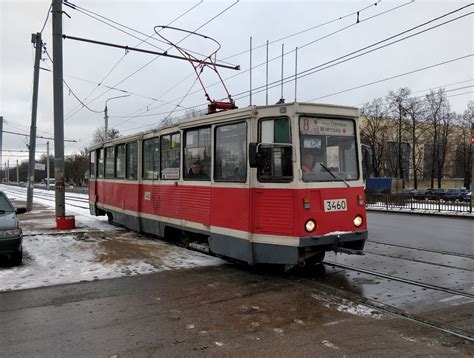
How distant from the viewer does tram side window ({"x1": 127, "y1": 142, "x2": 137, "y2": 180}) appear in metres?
13.0

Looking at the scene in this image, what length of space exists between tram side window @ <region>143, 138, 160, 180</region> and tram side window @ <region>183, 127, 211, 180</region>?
1.81 metres

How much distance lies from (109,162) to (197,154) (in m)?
6.75

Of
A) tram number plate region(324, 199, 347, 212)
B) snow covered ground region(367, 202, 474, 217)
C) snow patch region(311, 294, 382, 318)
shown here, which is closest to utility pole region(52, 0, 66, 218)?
tram number plate region(324, 199, 347, 212)

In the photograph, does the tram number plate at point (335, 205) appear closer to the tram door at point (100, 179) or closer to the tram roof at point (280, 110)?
the tram roof at point (280, 110)

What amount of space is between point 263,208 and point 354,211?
64.7 inches

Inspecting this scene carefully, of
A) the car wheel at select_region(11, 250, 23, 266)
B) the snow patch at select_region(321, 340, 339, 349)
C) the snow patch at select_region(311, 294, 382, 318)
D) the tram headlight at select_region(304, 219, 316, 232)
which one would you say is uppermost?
the tram headlight at select_region(304, 219, 316, 232)

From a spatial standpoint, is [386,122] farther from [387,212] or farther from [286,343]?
[286,343]

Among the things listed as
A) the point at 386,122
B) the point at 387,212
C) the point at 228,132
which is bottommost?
the point at 387,212

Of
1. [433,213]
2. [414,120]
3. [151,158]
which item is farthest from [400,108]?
[151,158]

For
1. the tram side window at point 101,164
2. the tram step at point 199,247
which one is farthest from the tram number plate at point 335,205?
the tram side window at point 101,164

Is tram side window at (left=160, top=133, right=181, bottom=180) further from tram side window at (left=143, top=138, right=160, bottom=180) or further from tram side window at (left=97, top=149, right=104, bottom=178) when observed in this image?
tram side window at (left=97, top=149, right=104, bottom=178)

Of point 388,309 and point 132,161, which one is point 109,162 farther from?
point 388,309

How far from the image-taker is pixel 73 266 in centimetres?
898

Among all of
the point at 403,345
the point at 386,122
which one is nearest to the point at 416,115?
the point at 386,122
